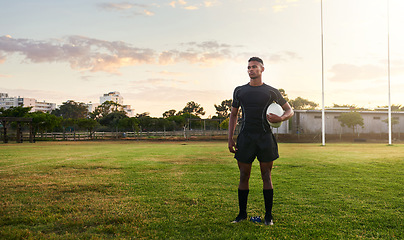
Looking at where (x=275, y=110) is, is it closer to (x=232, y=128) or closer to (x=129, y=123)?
(x=232, y=128)

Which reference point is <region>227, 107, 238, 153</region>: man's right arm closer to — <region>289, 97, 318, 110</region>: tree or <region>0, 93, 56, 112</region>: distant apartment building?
<region>289, 97, 318, 110</region>: tree

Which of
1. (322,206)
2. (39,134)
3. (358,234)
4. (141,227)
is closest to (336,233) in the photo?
(358,234)

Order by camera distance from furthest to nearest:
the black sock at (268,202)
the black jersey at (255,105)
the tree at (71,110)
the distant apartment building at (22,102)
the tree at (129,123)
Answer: the distant apartment building at (22,102)
the tree at (71,110)
the tree at (129,123)
the black jersey at (255,105)
the black sock at (268,202)

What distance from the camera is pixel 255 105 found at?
4832 mm

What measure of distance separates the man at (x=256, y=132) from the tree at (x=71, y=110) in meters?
111

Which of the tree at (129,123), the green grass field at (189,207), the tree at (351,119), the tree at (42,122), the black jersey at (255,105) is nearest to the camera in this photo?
the green grass field at (189,207)

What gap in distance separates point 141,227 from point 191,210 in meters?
1.16

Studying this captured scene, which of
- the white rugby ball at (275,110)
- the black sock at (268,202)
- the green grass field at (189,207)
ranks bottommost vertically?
the green grass field at (189,207)

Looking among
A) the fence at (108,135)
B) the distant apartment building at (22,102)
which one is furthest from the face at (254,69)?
the distant apartment building at (22,102)

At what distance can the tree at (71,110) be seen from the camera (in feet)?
353

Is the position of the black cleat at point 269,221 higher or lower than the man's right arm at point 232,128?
lower

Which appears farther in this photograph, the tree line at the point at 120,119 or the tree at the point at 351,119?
the tree line at the point at 120,119

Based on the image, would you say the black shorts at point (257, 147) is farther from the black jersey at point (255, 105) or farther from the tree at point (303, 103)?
the tree at point (303, 103)

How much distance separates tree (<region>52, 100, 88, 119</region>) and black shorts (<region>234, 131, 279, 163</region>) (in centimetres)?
11114
